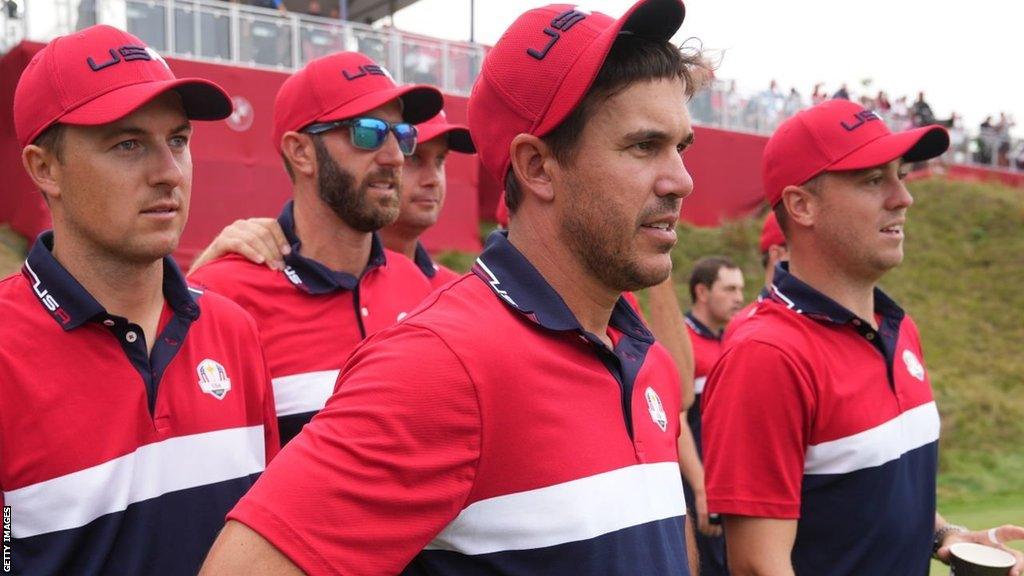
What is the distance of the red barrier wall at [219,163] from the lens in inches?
540

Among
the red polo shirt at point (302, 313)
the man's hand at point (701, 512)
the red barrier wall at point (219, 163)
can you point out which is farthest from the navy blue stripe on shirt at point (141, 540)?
the red barrier wall at point (219, 163)

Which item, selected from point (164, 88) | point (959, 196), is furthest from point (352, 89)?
point (959, 196)

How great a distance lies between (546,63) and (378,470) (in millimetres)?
874

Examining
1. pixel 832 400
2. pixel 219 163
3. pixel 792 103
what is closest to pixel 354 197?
pixel 832 400

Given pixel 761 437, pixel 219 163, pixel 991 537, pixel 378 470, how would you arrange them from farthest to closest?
pixel 219 163 → pixel 991 537 → pixel 761 437 → pixel 378 470

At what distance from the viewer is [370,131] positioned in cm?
414

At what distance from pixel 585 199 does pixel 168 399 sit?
1.29m

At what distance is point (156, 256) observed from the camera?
275cm

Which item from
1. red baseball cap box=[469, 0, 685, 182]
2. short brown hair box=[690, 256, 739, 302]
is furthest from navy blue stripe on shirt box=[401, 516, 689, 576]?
short brown hair box=[690, 256, 739, 302]

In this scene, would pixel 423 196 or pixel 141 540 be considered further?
pixel 423 196

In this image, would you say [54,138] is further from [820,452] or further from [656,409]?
[820,452]

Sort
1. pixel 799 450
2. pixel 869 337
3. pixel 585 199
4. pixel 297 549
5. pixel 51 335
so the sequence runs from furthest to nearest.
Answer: pixel 869 337
pixel 799 450
pixel 51 335
pixel 585 199
pixel 297 549

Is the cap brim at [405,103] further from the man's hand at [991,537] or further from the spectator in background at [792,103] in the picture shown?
the spectator in background at [792,103]

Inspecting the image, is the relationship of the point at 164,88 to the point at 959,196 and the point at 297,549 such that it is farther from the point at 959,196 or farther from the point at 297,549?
the point at 959,196
